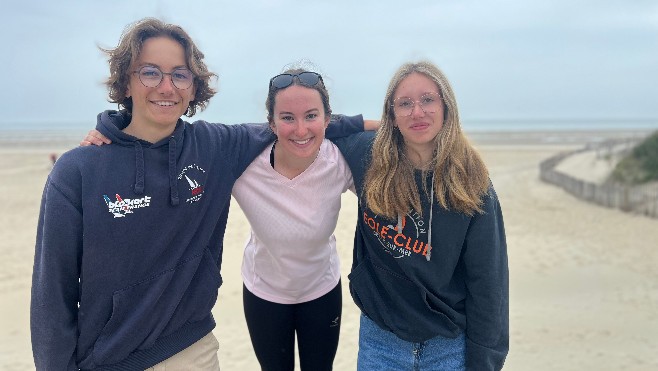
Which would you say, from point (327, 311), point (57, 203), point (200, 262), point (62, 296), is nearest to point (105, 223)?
point (57, 203)

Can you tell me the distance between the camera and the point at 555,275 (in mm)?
8672

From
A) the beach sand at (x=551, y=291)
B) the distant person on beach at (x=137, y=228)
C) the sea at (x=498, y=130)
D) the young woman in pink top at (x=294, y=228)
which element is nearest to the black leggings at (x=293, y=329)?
the young woman in pink top at (x=294, y=228)

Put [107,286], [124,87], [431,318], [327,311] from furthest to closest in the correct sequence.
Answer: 1. [327,311]
2. [431,318]
3. [124,87]
4. [107,286]

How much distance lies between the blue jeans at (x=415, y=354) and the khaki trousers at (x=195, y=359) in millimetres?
886

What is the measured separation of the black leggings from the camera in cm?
319

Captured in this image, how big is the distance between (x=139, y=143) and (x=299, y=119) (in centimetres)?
87

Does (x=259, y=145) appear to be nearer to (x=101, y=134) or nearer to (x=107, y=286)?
(x=101, y=134)

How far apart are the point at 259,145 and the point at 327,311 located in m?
1.18

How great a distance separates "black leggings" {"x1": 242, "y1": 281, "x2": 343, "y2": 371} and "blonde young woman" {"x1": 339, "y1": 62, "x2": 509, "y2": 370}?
1.69 feet

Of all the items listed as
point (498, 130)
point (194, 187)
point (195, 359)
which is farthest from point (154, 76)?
point (498, 130)

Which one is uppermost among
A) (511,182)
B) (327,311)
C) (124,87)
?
(124,87)

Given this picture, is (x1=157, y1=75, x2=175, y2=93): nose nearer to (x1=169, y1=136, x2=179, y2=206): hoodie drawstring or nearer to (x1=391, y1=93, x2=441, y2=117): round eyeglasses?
(x1=169, y1=136, x2=179, y2=206): hoodie drawstring

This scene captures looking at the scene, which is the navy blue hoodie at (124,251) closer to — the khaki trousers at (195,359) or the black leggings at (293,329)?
the khaki trousers at (195,359)

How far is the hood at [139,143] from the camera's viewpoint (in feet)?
7.67
